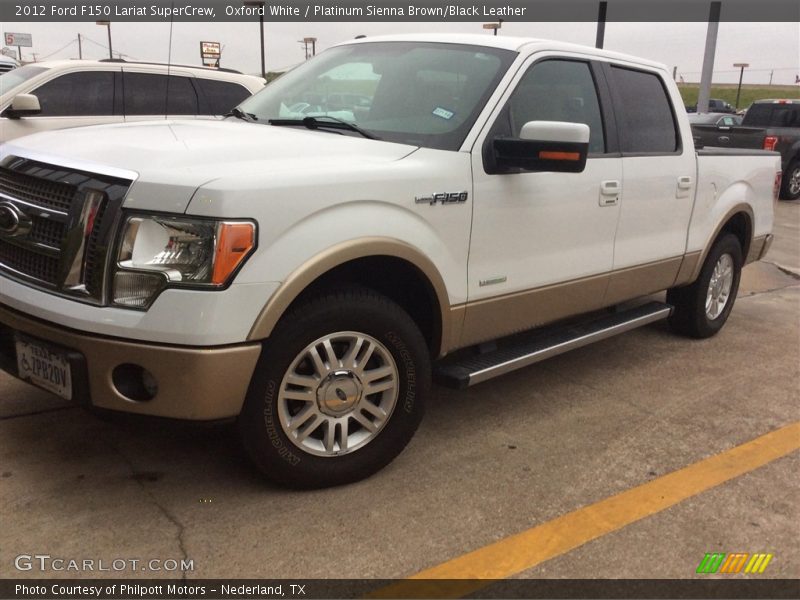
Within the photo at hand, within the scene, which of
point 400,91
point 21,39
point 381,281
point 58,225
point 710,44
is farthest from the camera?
point 21,39

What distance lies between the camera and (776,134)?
14391 millimetres

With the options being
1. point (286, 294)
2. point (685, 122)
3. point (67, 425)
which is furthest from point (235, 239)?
point (685, 122)

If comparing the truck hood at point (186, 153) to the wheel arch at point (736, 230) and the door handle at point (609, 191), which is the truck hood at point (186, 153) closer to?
the door handle at point (609, 191)

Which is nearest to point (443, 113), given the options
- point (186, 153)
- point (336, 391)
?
point (186, 153)

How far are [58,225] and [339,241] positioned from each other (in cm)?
102

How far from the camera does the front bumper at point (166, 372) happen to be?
2.56 meters

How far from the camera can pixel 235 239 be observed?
2557 millimetres

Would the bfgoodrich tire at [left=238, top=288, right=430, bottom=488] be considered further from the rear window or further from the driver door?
the rear window

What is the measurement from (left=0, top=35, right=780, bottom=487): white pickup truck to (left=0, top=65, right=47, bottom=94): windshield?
13.6 feet

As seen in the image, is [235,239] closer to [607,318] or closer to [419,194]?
[419,194]

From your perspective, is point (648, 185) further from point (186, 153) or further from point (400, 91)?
point (186, 153)

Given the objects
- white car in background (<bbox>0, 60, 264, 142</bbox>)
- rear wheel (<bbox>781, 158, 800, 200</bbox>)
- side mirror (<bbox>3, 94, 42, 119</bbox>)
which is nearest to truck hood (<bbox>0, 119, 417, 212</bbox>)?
side mirror (<bbox>3, 94, 42, 119</bbox>)

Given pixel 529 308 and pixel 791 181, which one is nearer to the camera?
pixel 529 308

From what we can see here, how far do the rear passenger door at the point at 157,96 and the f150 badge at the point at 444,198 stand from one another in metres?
4.86
